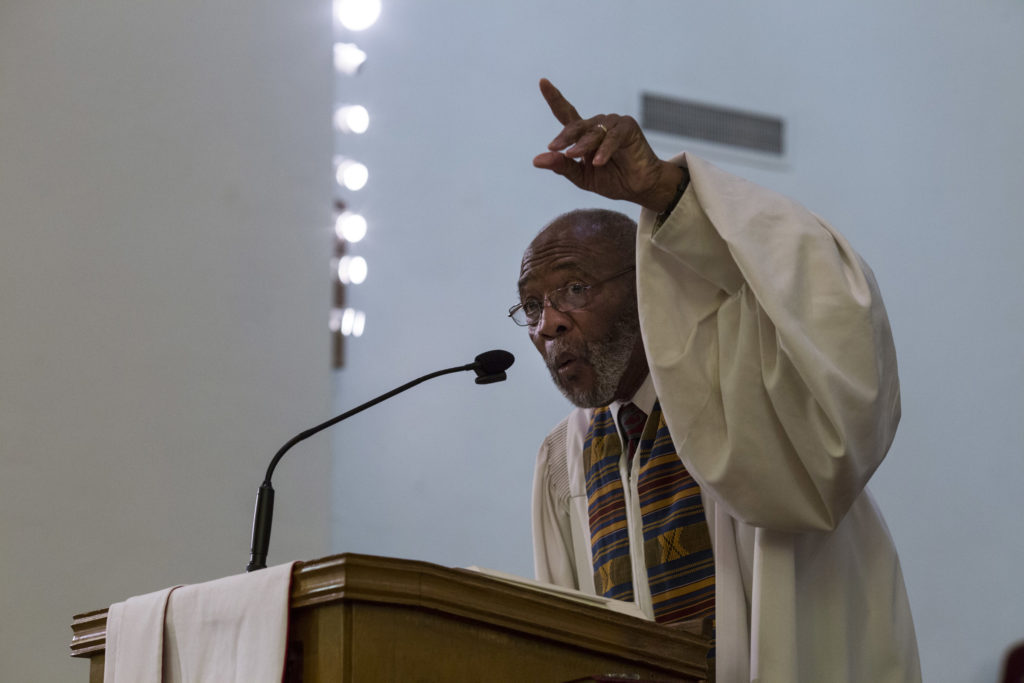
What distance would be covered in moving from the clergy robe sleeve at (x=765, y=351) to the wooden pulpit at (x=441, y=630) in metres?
0.53

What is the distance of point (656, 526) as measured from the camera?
2717 millimetres

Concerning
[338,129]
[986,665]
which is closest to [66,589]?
[338,129]

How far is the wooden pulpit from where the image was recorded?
5.17 ft

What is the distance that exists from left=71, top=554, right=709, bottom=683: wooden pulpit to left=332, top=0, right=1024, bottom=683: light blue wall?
382cm

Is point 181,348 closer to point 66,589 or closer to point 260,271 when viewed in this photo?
point 260,271

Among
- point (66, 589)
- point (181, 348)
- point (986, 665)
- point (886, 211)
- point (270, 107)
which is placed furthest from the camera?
point (886, 211)

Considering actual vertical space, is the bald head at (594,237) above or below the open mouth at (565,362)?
above

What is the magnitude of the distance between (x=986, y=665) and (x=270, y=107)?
5001 millimetres

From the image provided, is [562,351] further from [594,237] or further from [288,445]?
[288,445]

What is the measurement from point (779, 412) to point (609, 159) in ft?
1.83

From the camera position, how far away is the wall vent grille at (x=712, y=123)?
710 centimetres

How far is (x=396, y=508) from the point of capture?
18.8ft

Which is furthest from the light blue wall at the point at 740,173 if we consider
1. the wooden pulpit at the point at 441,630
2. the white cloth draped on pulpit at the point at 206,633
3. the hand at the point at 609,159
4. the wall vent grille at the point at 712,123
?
the wooden pulpit at the point at 441,630

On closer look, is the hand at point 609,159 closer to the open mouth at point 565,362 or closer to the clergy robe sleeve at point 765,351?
the clergy robe sleeve at point 765,351
